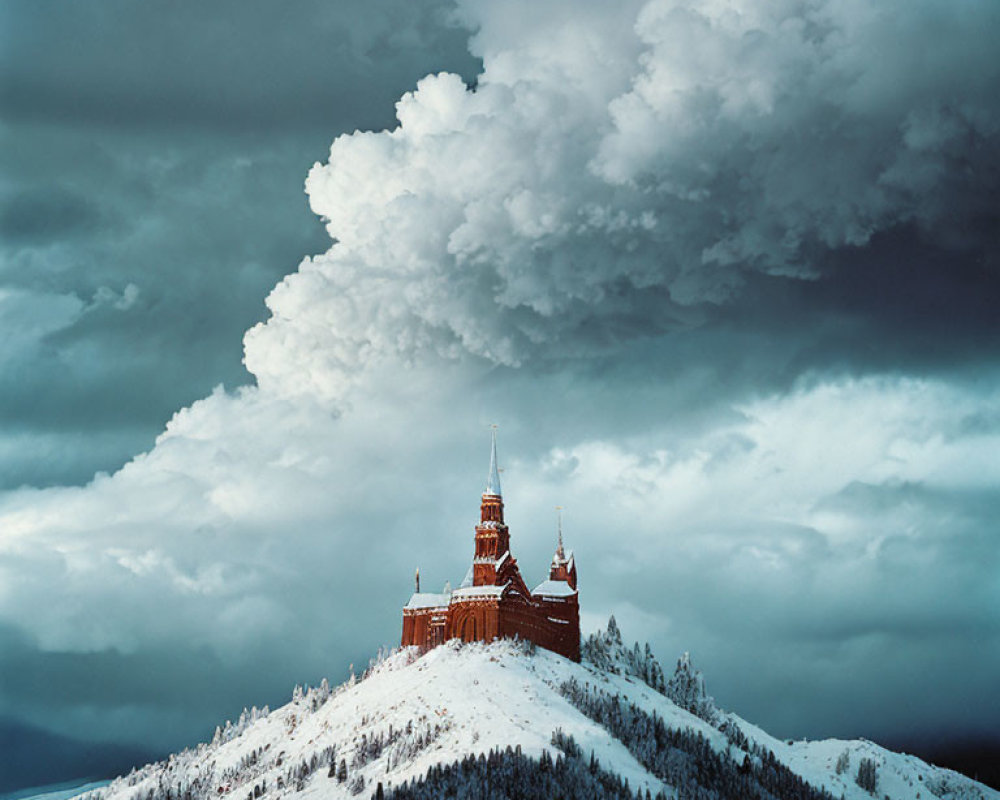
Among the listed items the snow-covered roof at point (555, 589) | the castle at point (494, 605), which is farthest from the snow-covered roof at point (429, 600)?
the snow-covered roof at point (555, 589)

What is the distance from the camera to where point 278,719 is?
197125 millimetres

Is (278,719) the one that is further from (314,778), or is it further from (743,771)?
Result: (743,771)

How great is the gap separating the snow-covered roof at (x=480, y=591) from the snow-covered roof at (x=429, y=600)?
1248 centimetres

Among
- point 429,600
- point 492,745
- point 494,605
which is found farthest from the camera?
point 429,600

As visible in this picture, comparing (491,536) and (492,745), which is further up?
(491,536)

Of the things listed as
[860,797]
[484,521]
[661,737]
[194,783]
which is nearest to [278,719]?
[194,783]

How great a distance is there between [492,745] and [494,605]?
144ft

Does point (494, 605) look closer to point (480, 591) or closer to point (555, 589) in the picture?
point (480, 591)

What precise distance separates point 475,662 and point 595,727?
2488 cm

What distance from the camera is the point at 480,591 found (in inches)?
6535

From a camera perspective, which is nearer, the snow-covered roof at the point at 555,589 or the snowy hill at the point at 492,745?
the snowy hill at the point at 492,745

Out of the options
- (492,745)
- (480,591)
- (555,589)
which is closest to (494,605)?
(480,591)

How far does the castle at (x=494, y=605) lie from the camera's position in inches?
6476

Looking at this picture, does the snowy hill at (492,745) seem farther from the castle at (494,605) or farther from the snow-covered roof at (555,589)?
the snow-covered roof at (555,589)
